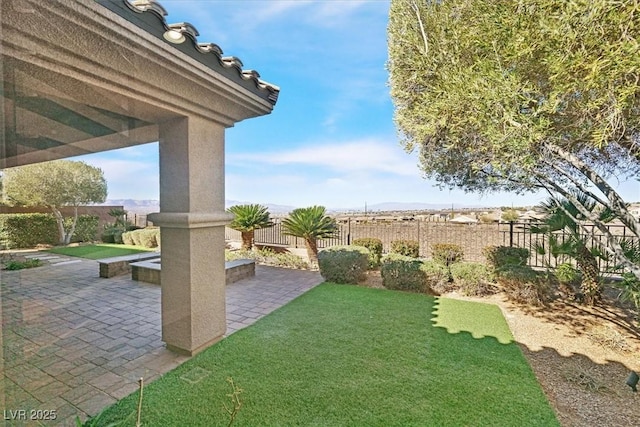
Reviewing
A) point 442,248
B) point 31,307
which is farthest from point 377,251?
point 31,307

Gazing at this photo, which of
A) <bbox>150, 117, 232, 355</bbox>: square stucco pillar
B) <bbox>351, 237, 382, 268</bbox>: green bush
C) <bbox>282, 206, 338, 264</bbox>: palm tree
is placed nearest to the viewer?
<bbox>150, 117, 232, 355</bbox>: square stucco pillar

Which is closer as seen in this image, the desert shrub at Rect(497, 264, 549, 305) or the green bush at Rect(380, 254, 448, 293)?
the desert shrub at Rect(497, 264, 549, 305)

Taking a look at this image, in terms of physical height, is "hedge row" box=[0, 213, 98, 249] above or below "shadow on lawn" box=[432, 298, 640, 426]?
above

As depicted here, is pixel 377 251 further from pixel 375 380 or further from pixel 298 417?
pixel 298 417

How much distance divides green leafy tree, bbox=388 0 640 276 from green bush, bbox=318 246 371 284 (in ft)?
13.0

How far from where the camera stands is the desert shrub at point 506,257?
6660 millimetres

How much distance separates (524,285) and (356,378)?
4.57 meters

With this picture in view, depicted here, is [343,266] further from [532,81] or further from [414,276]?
[532,81]

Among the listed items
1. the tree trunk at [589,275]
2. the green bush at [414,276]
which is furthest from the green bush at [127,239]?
the tree trunk at [589,275]

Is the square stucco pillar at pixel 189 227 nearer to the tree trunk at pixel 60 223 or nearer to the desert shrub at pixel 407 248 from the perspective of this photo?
the tree trunk at pixel 60 223

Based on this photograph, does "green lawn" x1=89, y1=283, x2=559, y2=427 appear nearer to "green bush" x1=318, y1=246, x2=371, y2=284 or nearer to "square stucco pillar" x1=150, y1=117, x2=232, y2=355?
"square stucco pillar" x1=150, y1=117, x2=232, y2=355

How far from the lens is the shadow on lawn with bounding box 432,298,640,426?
2.76 m

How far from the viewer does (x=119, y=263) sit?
7.73 meters

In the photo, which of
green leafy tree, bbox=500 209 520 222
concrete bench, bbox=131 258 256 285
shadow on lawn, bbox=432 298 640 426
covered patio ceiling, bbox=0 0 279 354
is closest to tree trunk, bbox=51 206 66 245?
covered patio ceiling, bbox=0 0 279 354
